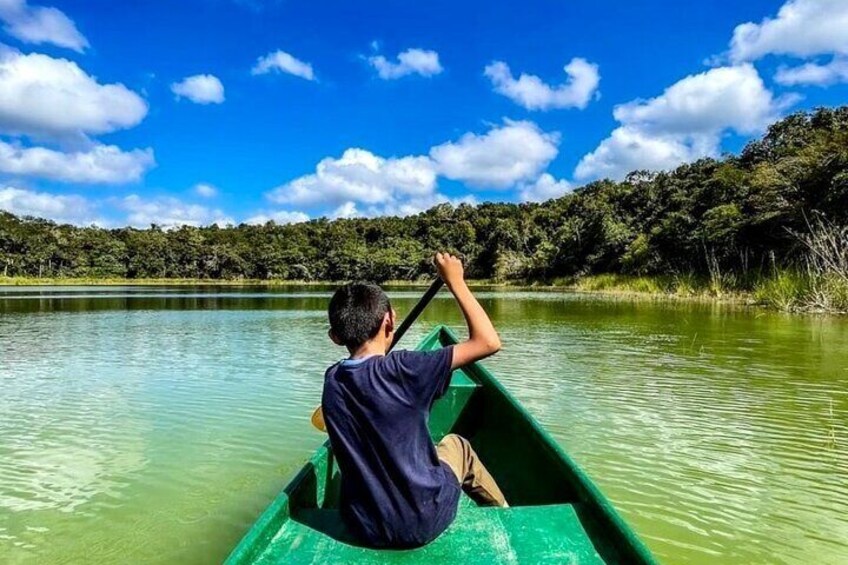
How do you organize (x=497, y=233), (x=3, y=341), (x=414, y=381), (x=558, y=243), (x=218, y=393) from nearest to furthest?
(x=414, y=381), (x=218, y=393), (x=3, y=341), (x=558, y=243), (x=497, y=233)

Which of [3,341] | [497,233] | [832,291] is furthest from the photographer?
[497,233]

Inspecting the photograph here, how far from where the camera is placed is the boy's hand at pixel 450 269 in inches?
104

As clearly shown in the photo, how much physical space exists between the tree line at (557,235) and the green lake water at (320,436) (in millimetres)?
12164

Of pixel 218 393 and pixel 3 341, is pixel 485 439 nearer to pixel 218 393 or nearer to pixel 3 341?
pixel 218 393

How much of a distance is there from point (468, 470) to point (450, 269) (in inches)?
43.4

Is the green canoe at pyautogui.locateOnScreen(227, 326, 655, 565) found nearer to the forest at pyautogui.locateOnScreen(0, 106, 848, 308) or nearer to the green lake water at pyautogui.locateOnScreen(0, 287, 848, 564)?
the green lake water at pyautogui.locateOnScreen(0, 287, 848, 564)

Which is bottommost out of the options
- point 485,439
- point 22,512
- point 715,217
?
point 22,512

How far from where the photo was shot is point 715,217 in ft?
92.6

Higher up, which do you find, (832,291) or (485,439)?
(832,291)

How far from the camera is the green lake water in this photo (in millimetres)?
3773

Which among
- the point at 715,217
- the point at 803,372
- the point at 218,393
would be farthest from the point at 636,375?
the point at 715,217

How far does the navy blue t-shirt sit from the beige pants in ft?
1.74

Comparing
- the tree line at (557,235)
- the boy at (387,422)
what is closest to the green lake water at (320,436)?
the boy at (387,422)

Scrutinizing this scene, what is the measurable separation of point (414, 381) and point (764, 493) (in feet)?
10.8
